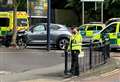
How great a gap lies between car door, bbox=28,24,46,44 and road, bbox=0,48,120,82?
4070mm

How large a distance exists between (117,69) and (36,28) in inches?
476

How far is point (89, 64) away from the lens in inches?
739

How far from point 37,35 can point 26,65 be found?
9.60m

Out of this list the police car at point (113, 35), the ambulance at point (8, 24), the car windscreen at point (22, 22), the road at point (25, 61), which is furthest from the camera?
the car windscreen at point (22, 22)

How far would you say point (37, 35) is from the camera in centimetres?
3047

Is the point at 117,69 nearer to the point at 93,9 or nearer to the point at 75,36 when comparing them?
the point at 75,36

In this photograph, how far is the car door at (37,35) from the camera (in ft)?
100

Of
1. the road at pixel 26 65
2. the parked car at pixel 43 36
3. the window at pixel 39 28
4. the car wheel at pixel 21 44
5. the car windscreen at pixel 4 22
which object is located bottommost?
the road at pixel 26 65

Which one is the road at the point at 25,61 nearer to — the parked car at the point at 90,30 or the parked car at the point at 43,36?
the parked car at the point at 43,36

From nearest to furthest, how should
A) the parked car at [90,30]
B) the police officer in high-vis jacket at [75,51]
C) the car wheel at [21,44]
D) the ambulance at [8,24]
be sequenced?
the police officer in high-vis jacket at [75,51], the car wheel at [21,44], the ambulance at [8,24], the parked car at [90,30]

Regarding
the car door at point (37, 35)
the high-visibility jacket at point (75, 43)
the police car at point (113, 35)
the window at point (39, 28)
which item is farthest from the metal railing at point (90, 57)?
the window at point (39, 28)

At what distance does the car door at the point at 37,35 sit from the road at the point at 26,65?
4.07 m

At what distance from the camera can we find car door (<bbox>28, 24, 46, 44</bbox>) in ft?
100

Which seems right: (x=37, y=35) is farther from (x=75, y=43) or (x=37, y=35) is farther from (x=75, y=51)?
(x=75, y=51)
